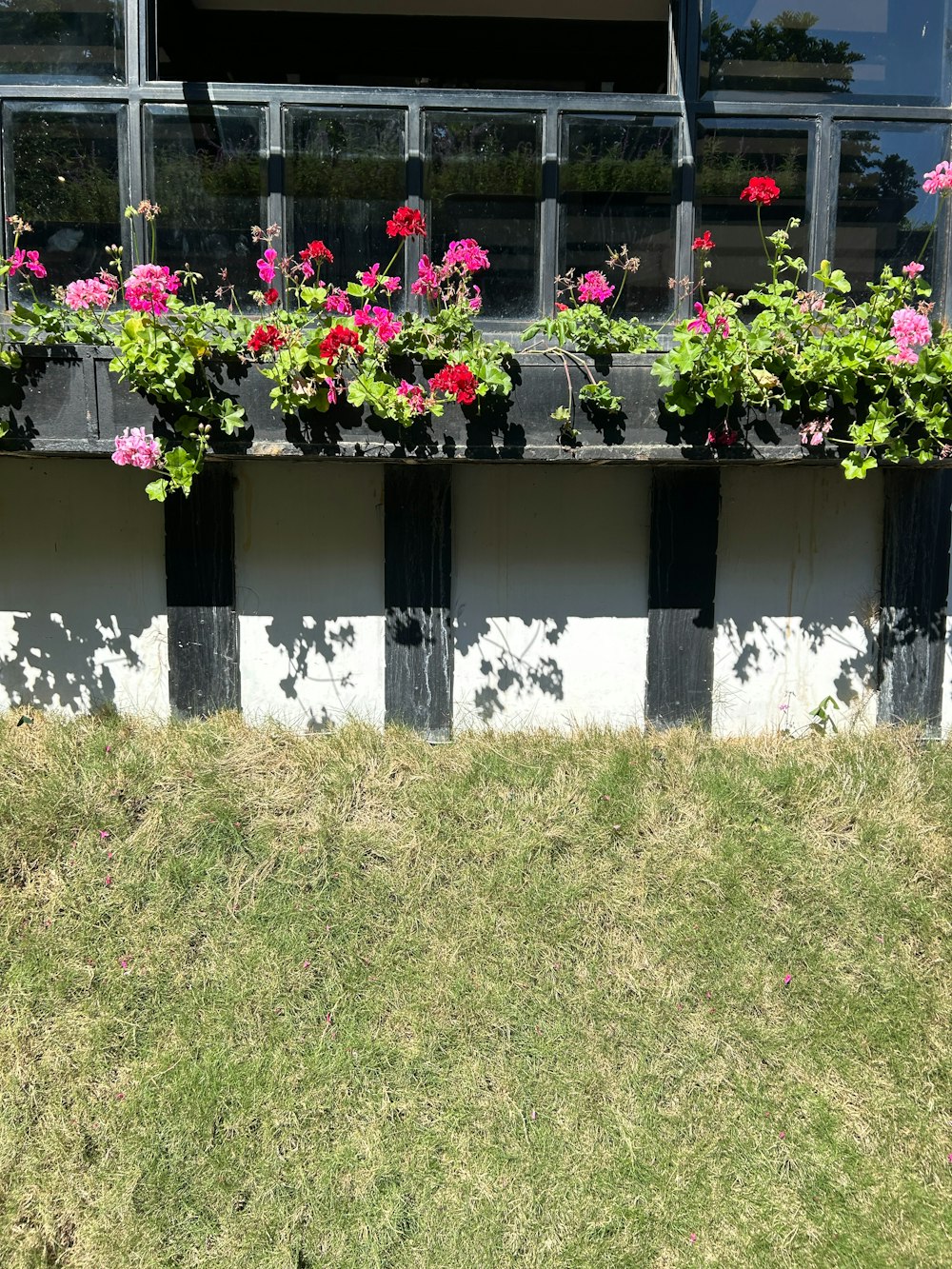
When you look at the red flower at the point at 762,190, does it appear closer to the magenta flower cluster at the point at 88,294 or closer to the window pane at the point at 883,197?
the window pane at the point at 883,197

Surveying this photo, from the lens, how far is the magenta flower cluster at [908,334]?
146 inches

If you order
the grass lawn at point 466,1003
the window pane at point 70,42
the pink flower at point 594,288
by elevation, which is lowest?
the grass lawn at point 466,1003

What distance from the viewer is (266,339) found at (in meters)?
3.66

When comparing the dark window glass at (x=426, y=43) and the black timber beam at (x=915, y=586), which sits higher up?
the dark window glass at (x=426, y=43)

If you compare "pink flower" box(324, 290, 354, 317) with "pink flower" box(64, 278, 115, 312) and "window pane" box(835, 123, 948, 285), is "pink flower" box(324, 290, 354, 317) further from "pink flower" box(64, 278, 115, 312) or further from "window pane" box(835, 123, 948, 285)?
"window pane" box(835, 123, 948, 285)

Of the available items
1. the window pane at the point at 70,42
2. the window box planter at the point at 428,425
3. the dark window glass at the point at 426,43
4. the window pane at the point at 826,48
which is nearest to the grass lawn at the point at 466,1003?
the window box planter at the point at 428,425

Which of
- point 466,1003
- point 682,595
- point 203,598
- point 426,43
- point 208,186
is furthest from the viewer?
point 426,43

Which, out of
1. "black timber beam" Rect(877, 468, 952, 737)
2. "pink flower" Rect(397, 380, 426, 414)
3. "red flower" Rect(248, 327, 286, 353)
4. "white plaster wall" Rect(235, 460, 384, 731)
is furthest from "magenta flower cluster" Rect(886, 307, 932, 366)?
"red flower" Rect(248, 327, 286, 353)

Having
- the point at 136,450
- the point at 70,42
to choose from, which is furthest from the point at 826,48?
the point at 136,450

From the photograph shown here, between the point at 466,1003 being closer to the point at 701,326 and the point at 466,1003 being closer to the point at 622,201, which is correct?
the point at 701,326

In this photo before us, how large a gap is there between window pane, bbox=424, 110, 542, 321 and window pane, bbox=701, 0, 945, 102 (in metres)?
0.87

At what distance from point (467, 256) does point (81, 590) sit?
7.41ft

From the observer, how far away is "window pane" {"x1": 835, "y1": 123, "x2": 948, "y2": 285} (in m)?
4.18

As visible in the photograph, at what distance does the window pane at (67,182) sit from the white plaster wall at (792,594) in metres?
2.95
